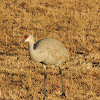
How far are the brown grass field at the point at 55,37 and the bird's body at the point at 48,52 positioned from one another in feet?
2.27

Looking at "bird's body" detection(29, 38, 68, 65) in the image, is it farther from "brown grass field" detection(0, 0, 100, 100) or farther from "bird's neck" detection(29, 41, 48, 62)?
"brown grass field" detection(0, 0, 100, 100)

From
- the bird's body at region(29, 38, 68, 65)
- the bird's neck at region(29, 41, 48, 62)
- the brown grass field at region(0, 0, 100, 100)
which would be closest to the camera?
the bird's neck at region(29, 41, 48, 62)

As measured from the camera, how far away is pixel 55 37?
37.5 ft

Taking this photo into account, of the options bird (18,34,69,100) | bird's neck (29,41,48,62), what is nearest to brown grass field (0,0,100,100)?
bird (18,34,69,100)

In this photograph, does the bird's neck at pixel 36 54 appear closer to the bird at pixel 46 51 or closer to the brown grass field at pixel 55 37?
the bird at pixel 46 51

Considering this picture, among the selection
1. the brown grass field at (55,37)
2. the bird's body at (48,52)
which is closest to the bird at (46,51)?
the bird's body at (48,52)

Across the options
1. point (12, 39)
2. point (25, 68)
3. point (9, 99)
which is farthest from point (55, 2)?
point (9, 99)

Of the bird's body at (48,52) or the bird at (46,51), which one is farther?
the bird's body at (48,52)

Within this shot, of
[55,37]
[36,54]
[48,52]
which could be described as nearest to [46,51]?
[48,52]

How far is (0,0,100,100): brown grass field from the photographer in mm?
6348

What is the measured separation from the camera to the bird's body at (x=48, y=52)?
592 cm

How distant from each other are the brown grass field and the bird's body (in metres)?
0.69

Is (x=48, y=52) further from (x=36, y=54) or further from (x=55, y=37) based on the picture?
(x=55, y=37)

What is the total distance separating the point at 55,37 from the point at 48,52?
5198 millimetres
